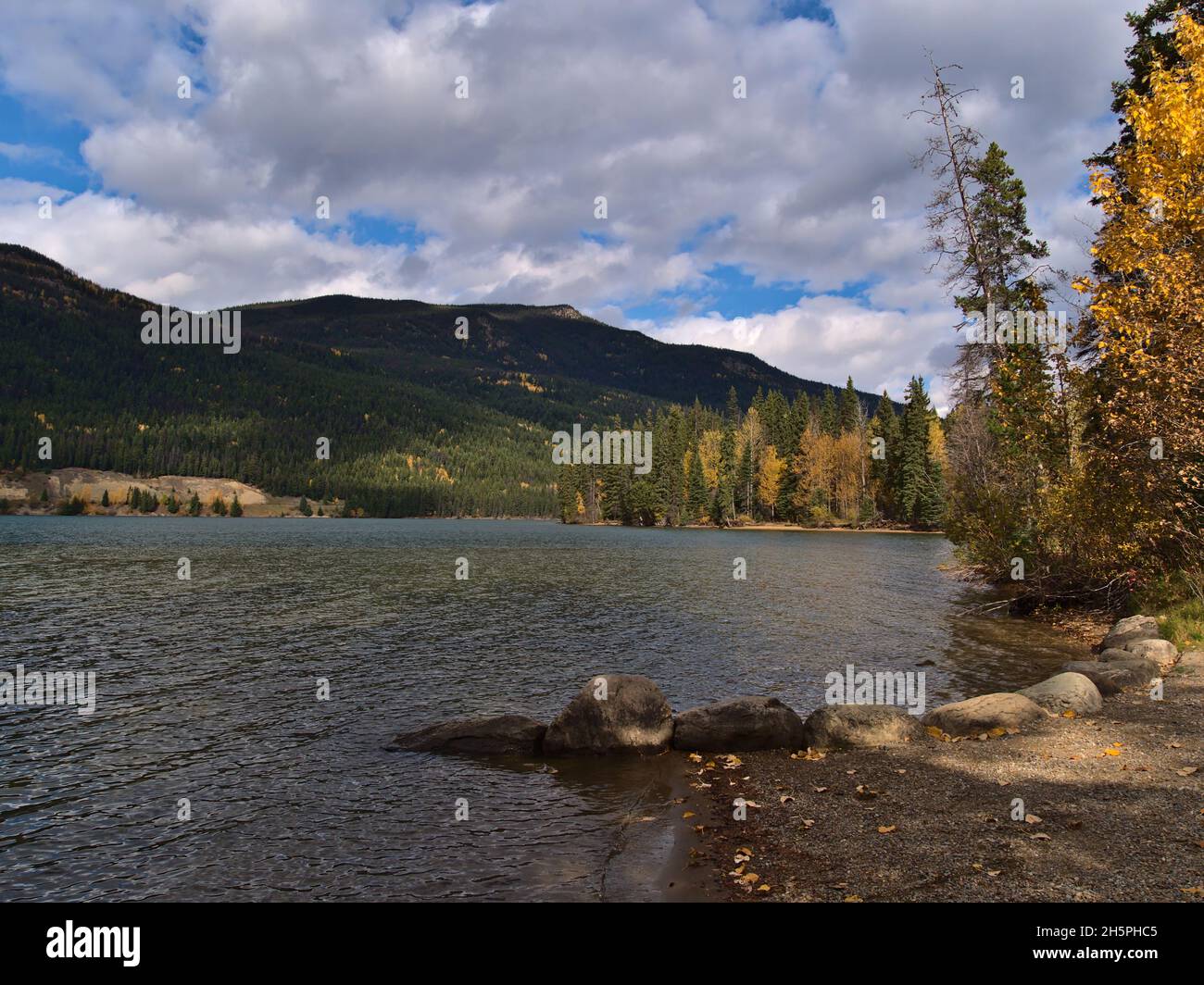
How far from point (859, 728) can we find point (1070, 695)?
495 centimetres

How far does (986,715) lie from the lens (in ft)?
47.3

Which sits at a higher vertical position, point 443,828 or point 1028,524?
point 1028,524

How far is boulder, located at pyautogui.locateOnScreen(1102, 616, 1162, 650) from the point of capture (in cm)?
2080

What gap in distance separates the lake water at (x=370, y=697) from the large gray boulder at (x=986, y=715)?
12.2 feet

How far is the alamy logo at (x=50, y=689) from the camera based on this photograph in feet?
58.9

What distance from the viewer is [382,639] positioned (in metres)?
27.3
